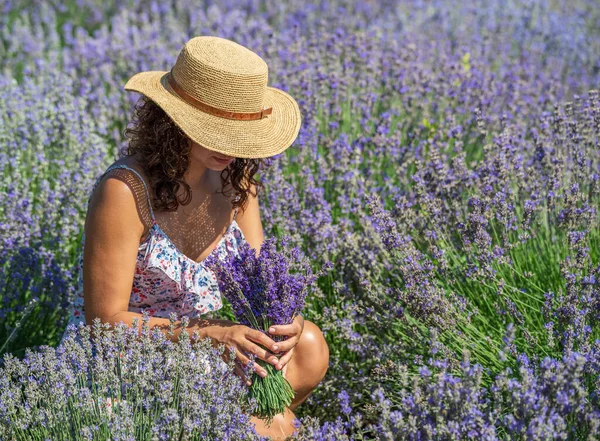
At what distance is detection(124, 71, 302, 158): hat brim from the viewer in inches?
96.9

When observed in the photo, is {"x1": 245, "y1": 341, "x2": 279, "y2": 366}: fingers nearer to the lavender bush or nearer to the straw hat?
the lavender bush

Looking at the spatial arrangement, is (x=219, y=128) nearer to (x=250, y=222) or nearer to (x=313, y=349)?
(x=250, y=222)

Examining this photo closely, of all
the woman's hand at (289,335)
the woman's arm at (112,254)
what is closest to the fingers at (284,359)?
the woman's hand at (289,335)

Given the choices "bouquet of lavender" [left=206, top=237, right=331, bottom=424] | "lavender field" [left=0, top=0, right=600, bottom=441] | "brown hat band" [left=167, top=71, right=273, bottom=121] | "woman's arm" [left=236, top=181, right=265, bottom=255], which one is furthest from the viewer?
"woman's arm" [left=236, top=181, right=265, bottom=255]

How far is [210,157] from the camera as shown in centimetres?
261

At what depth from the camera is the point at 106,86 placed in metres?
5.28

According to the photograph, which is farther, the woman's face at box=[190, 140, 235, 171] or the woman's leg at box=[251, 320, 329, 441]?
the woman's leg at box=[251, 320, 329, 441]

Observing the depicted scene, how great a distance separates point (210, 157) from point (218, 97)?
0.71ft

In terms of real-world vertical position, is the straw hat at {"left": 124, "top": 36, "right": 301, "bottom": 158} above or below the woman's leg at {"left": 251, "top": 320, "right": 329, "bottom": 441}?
above

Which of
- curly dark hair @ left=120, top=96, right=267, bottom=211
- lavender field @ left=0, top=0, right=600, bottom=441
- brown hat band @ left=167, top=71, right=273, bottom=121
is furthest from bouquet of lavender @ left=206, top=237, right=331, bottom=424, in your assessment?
brown hat band @ left=167, top=71, right=273, bottom=121

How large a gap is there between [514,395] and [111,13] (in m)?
6.61

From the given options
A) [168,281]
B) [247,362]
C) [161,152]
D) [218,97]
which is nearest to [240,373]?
[247,362]

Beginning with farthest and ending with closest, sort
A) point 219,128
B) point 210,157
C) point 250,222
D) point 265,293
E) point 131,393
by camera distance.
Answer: point 250,222 < point 210,157 < point 219,128 < point 265,293 < point 131,393

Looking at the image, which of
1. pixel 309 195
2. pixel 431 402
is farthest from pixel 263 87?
pixel 431 402
